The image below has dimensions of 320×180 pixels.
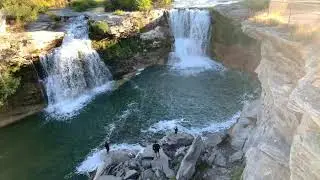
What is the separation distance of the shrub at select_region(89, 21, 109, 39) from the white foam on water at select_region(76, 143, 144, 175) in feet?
42.3

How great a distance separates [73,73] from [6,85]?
20.3ft

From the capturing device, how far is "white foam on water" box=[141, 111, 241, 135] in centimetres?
2853

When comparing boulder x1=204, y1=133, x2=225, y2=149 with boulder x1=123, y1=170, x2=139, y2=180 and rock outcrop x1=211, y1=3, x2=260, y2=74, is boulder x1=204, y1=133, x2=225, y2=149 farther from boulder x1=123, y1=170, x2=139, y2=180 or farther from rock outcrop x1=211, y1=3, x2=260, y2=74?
rock outcrop x1=211, y1=3, x2=260, y2=74

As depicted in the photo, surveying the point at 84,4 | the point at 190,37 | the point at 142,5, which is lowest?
the point at 190,37

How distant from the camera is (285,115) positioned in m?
16.4

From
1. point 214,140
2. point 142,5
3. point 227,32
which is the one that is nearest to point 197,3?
point 142,5

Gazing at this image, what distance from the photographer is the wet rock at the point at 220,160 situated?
71.7ft

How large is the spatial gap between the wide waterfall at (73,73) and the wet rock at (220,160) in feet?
48.3

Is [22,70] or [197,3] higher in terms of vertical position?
[197,3]

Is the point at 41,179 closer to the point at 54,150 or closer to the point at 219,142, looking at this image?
the point at 54,150

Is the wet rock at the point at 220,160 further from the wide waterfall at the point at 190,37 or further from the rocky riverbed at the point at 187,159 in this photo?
the wide waterfall at the point at 190,37

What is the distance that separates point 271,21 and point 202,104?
11.4m

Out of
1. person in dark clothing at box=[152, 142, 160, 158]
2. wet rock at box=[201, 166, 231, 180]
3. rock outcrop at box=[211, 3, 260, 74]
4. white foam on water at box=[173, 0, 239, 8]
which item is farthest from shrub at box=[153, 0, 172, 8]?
wet rock at box=[201, 166, 231, 180]

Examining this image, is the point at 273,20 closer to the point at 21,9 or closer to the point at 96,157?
the point at 96,157
